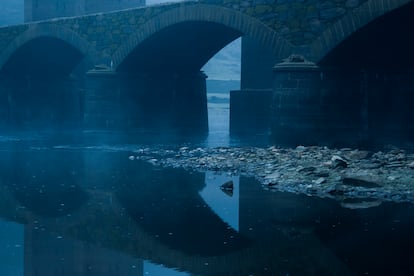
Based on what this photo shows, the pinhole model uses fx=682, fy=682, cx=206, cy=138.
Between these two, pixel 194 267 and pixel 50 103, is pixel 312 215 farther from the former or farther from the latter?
pixel 50 103

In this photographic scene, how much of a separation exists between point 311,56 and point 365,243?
26.9 feet

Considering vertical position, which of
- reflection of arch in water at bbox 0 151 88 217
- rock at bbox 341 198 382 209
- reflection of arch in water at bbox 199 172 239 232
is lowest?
reflection of arch in water at bbox 0 151 88 217

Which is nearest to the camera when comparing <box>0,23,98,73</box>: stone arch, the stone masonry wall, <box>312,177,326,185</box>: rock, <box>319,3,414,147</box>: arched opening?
<box>312,177,326,185</box>: rock

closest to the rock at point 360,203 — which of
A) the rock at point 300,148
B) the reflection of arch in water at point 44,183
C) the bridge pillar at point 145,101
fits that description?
the reflection of arch in water at point 44,183

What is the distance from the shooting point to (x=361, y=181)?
8.80 m

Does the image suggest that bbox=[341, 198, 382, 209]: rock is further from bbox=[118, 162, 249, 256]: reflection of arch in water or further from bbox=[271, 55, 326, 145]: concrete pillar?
bbox=[271, 55, 326, 145]: concrete pillar

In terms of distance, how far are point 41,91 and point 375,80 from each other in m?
17.1

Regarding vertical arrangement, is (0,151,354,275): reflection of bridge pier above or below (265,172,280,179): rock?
below

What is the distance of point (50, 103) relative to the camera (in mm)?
28203

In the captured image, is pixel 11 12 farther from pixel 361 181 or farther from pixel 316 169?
pixel 361 181

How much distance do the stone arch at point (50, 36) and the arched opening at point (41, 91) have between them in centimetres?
78

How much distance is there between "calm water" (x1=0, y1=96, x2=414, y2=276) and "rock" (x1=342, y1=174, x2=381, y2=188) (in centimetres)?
85

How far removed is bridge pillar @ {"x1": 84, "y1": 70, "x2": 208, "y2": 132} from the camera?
20.3m

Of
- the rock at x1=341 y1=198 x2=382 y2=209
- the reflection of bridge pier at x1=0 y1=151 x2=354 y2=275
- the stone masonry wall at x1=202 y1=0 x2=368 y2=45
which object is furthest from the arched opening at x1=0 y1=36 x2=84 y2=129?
the rock at x1=341 y1=198 x2=382 y2=209
